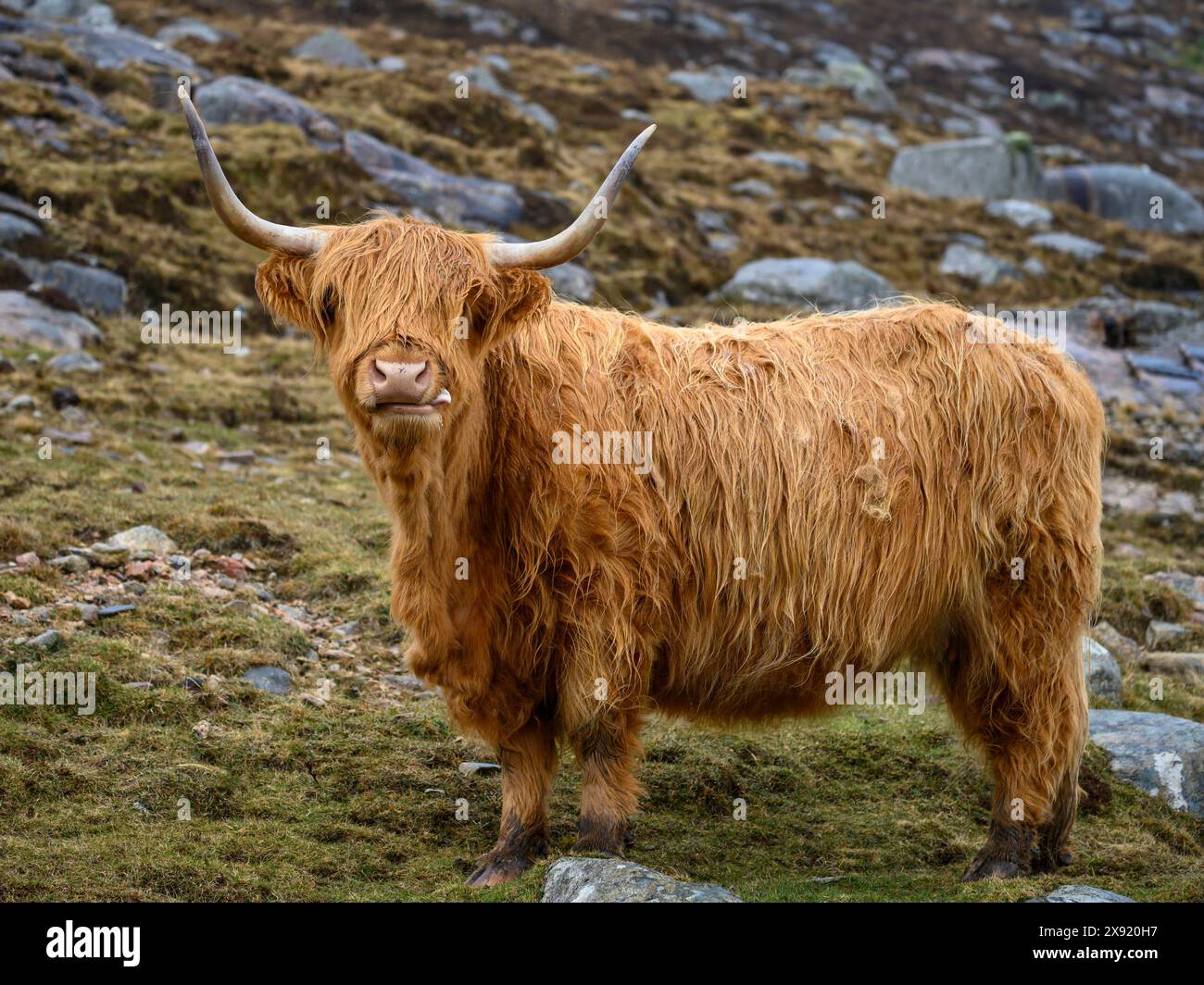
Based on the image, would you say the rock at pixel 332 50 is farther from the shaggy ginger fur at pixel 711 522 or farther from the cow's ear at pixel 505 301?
the cow's ear at pixel 505 301

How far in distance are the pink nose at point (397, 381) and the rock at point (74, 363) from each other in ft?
21.2

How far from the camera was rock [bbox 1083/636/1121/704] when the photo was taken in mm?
6531

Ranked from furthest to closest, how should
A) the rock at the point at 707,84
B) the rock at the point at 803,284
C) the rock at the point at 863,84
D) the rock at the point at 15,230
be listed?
the rock at the point at 863,84
the rock at the point at 707,84
the rock at the point at 803,284
the rock at the point at 15,230

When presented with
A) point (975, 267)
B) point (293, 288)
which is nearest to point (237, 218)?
point (293, 288)

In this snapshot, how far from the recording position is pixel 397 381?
379cm

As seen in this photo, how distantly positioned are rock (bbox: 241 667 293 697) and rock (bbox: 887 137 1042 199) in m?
21.7

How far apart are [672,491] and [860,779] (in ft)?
6.68

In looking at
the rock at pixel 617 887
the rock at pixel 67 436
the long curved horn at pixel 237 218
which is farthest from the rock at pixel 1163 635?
the rock at pixel 67 436

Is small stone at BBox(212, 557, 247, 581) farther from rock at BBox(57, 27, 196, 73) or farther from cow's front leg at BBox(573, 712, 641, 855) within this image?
rock at BBox(57, 27, 196, 73)

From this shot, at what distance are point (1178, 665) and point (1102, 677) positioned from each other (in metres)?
0.83

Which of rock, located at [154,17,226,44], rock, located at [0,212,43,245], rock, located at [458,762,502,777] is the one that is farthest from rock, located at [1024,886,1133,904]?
rock, located at [154,17,226,44]

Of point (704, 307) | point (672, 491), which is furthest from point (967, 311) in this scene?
point (704, 307)

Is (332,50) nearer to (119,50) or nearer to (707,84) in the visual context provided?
(119,50)

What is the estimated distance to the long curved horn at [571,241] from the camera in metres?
4.20
